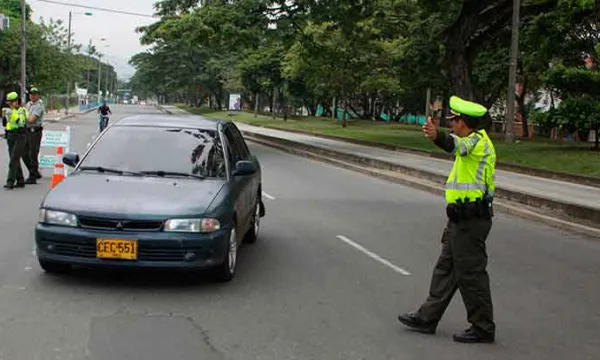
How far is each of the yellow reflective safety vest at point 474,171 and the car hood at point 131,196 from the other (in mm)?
2297

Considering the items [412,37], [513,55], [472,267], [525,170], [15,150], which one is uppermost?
[412,37]

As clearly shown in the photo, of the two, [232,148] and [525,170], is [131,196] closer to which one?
[232,148]

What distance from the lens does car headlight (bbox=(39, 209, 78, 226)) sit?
6195mm

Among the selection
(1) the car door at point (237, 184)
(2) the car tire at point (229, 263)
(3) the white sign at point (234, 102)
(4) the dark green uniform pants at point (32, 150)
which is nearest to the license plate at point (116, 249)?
(2) the car tire at point (229, 263)

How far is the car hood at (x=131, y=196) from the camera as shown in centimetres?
616

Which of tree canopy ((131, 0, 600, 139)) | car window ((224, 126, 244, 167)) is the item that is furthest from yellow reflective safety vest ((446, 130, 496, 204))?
tree canopy ((131, 0, 600, 139))

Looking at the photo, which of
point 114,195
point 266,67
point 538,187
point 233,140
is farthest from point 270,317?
point 266,67

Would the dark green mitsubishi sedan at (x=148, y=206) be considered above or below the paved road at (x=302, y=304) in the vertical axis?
above

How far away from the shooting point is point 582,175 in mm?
18484

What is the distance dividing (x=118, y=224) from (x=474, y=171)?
298 centimetres

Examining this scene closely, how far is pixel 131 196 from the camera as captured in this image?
20.8ft

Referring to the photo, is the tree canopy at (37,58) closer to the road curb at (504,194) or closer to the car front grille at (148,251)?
the road curb at (504,194)

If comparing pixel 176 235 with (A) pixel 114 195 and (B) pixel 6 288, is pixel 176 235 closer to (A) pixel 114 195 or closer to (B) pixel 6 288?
(A) pixel 114 195

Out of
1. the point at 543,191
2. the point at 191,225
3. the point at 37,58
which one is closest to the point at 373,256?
the point at 191,225
